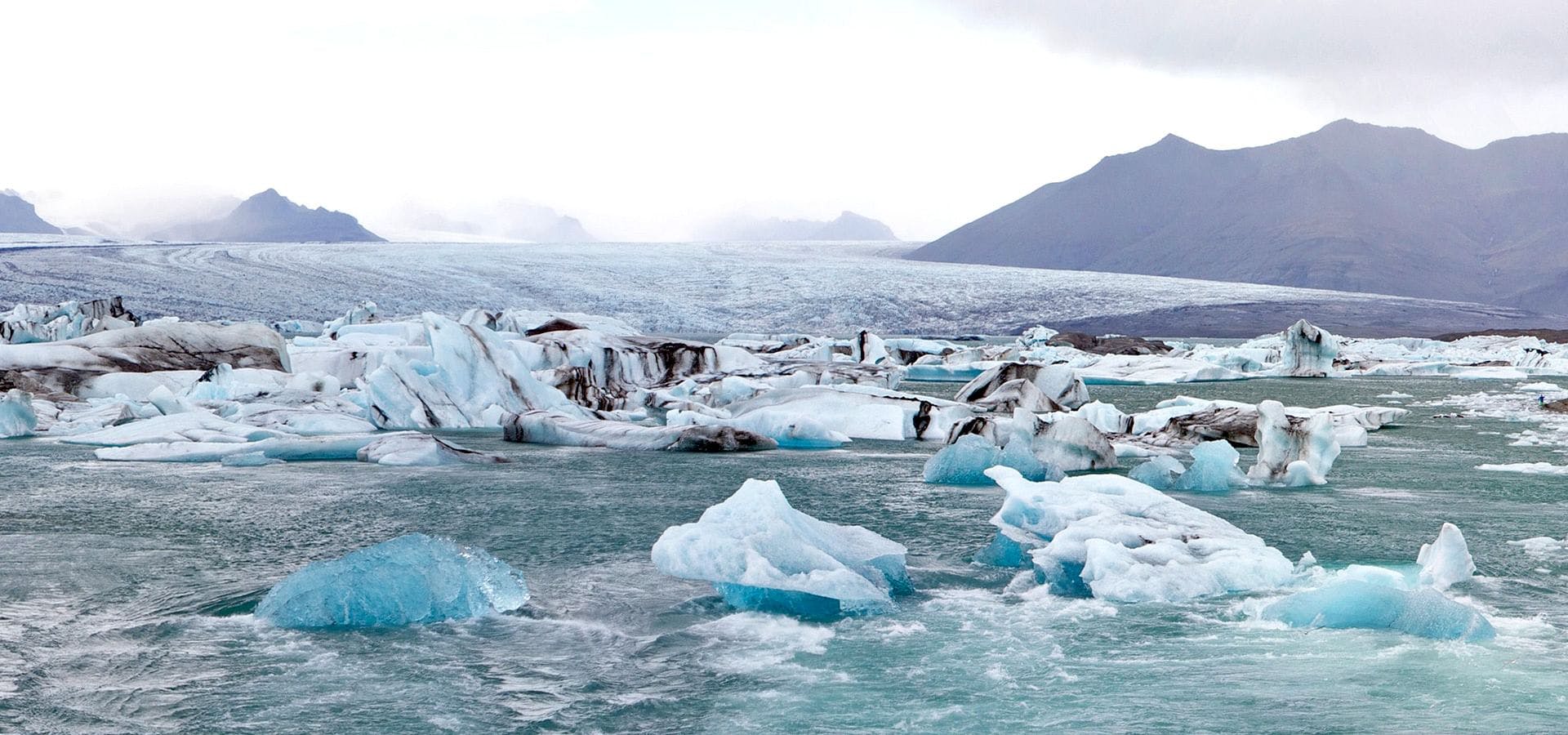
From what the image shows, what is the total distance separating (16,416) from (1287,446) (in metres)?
10.0

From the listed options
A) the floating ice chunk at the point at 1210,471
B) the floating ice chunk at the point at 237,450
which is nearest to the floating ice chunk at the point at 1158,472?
the floating ice chunk at the point at 1210,471

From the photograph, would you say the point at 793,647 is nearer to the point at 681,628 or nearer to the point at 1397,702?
the point at 681,628

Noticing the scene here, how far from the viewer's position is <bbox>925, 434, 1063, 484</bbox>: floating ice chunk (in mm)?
7648

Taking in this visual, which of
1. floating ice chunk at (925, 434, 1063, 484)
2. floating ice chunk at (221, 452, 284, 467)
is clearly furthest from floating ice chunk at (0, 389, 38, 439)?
floating ice chunk at (925, 434, 1063, 484)

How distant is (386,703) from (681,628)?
1.13 m

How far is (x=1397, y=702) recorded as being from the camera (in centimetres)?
332

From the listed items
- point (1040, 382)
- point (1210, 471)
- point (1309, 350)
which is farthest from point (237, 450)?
point (1309, 350)

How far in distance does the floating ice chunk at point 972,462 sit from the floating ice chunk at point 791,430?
2.45 meters

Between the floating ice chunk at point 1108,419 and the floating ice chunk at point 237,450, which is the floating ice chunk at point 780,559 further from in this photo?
the floating ice chunk at point 1108,419

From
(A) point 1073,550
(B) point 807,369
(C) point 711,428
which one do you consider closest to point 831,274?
(B) point 807,369

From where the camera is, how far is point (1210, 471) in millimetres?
7570

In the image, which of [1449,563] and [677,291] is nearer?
[1449,563]

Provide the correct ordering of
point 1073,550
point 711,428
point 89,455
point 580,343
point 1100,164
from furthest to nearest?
point 1100,164
point 580,343
point 711,428
point 89,455
point 1073,550

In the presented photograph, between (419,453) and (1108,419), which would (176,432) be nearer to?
(419,453)
